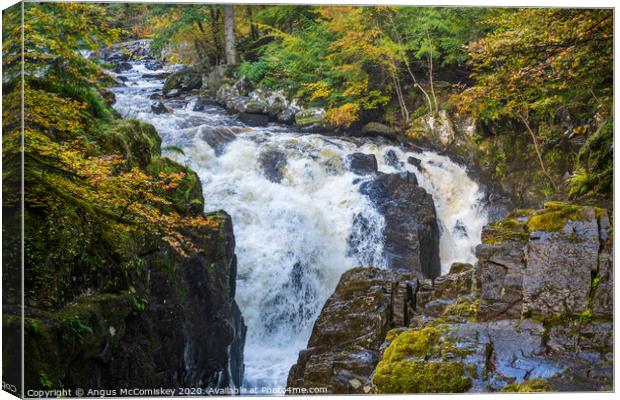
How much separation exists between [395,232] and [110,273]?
3.16m

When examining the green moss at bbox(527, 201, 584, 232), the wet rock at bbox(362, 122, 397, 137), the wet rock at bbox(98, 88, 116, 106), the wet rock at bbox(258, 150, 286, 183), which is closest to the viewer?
the green moss at bbox(527, 201, 584, 232)

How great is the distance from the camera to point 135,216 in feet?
18.4

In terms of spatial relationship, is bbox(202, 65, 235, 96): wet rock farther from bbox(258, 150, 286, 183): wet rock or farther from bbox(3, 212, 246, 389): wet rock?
bbox(3, 212, 246, 389): wet rock

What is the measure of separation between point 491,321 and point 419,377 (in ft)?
2.75

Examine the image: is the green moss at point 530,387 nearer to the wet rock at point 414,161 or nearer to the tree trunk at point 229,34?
the wet rock at point 414,161

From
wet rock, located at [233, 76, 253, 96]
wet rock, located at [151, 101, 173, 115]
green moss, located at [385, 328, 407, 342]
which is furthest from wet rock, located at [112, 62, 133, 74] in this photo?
green moss, located at [385, 328, 407, 342]

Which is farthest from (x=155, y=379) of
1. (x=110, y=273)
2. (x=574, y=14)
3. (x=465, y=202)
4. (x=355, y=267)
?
(x=574, y=14)

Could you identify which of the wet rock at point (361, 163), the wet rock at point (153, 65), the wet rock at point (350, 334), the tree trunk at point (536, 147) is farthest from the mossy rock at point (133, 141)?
the tree trunk at point (536, 147)

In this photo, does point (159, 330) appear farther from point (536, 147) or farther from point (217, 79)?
point (536, 147)

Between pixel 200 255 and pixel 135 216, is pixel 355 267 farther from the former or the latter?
pixel 135 216

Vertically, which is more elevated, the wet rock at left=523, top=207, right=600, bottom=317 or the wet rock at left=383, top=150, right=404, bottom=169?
the wet rock at left=383, top=150, right=404, bottom=169

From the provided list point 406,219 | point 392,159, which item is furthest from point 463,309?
point 392,159

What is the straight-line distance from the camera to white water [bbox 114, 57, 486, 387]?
656 centimetres

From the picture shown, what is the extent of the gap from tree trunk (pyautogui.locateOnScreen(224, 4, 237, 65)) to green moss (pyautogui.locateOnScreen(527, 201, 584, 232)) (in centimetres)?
348
